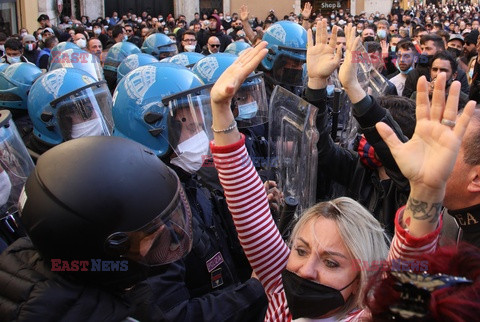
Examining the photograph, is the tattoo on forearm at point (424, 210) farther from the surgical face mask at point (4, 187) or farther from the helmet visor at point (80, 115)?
the helmet visor at point (80, 115)

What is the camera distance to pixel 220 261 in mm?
2287

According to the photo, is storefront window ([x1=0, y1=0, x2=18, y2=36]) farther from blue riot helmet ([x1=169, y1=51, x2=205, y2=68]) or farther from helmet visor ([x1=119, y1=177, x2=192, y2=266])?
helmet visor ([x1=119, y1=177, x2=192, y2=266])

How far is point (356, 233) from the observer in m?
1.78

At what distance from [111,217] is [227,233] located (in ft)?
3.75

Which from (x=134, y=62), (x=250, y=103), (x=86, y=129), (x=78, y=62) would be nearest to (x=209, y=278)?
(x=86, y=129)

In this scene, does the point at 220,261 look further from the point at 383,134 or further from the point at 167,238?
the point at 383,134

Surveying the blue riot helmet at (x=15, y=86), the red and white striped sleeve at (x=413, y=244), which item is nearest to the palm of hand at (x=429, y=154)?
the red and white striped sleeve at (x=413, y=244)

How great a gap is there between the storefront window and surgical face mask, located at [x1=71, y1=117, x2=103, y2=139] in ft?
46.5

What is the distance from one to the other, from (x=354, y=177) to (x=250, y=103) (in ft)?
3.63

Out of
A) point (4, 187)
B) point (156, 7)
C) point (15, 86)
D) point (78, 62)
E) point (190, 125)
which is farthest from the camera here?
point (156, 7)

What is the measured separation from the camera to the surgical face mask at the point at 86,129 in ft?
11.1

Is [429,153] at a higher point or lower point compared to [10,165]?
higher

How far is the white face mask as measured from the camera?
260 cm

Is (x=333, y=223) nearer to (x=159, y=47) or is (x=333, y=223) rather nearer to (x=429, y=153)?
(x=429, y=153)
